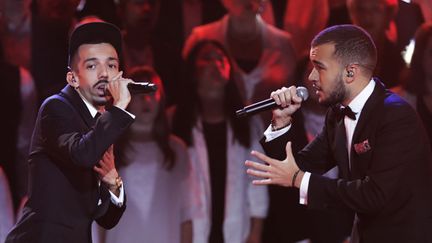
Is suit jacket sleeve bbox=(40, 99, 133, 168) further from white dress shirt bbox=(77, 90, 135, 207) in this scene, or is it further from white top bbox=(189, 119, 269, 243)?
white top bbox=(189, 119, 269, 243)

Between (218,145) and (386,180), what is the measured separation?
2.63 metres

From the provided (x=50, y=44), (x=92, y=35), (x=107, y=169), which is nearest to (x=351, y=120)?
(x=107, y=169)

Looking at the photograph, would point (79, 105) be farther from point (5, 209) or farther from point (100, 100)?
point (5, 209)

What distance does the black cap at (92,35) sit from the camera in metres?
2.99

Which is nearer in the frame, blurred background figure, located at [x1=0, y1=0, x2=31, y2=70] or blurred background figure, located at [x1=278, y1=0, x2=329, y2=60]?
blurred background figure, located at [x1=0, y1=0, x2=31, y2=70]

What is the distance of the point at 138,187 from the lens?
16.5 feet

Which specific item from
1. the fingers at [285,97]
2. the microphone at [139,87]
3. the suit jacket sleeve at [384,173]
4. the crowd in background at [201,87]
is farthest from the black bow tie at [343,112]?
the crowd in background at [201,87]

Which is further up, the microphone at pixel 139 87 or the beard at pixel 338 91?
the microphone at pixel 139 87

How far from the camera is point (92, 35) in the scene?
300 cm

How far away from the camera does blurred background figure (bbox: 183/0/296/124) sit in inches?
214

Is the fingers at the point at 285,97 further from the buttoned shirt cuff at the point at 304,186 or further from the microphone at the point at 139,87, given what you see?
the microphone at the point at 139,87

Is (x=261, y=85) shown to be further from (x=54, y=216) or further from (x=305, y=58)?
(x=54, y=216)

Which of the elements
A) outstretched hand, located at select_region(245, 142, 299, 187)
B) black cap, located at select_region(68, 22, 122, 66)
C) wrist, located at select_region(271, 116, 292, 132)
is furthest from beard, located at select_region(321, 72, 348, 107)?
black cap, located at select_region(68, 22, 122, 66)

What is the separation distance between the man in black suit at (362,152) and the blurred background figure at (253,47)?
235cm
